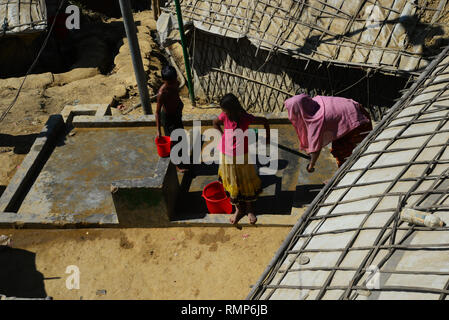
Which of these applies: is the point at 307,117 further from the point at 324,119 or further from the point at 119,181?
the point at 119,181

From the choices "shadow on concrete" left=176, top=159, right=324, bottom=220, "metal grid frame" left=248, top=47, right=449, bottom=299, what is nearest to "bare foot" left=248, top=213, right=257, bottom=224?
"shadow on concrete" left=176, top=159, right=324, bottom=220

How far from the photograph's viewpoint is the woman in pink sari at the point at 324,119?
5.78m

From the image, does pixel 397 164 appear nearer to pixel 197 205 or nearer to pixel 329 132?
pixel 329 132

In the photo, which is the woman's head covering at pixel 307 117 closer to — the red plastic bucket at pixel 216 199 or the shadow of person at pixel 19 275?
the red plastic bucket at pixel 216 199

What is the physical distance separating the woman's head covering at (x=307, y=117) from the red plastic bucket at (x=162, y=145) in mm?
2150

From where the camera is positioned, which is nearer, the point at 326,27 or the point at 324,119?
the point at 324,119

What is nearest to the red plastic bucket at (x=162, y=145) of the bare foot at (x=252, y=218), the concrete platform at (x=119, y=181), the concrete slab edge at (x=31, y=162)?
the concrete platform at (x=119, y=181)

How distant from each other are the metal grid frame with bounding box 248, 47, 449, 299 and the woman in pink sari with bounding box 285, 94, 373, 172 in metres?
0.67

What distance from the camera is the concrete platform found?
639 centimetres

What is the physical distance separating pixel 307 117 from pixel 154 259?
9.75 feet

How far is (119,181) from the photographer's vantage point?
20.3 ft

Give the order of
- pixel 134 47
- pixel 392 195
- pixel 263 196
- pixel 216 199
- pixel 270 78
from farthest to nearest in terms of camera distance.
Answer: pixel 270 78
pixel 134 47
pixel 263 196
pixel 216 199
pixel 392 195

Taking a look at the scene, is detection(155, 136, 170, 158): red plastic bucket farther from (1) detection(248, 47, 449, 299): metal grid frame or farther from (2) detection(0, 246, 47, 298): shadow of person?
(1) detection(248, 47, 449, 299): metal grid frame

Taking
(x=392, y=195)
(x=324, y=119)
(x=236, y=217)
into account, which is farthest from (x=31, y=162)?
(x=392, y=195)
